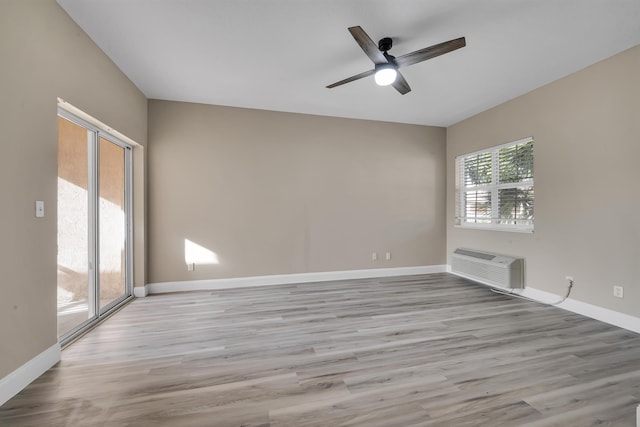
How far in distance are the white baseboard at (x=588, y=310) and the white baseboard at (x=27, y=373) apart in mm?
5028

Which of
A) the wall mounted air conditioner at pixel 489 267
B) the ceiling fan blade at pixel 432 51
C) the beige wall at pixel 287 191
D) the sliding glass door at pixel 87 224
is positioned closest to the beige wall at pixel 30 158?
the sliding glass door at pixel 87 224

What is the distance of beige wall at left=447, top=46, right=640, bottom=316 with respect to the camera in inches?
101

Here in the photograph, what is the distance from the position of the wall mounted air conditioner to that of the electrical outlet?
0.92 m

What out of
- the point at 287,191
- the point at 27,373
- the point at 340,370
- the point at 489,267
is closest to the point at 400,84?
the point at 287,191

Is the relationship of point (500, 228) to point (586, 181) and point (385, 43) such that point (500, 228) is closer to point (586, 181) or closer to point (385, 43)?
point (586, 181)

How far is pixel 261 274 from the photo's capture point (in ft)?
13.2

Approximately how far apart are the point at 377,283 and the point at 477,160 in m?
2.66

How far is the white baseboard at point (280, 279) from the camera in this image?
371 cm

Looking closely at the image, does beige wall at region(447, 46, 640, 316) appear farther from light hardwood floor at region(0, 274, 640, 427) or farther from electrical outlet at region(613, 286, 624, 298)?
light hardwood floor at region(0, 274, 640, 427)

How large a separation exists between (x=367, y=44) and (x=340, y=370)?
2496mm

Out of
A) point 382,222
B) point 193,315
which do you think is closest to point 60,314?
point 193,315

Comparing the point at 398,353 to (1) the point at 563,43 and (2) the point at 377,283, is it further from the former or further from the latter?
(1) the point at 563,43

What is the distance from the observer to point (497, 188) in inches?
156

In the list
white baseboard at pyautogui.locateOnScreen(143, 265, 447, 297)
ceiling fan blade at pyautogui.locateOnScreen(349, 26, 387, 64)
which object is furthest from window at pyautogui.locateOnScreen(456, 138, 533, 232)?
ceiling fan blade at pyautogui.locateOnScreen(349, 26, 387, 64)
